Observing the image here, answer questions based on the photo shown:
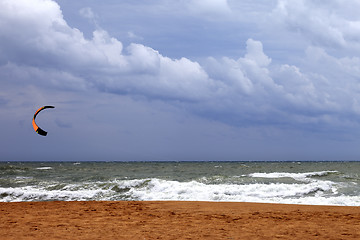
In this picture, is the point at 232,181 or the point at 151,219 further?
the point at 232,181

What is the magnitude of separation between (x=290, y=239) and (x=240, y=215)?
338cm

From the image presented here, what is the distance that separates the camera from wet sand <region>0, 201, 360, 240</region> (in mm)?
8773

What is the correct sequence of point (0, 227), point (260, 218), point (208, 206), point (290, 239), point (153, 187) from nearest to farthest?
point (290, 239), point (0, 227), point (260, 218), point (208, 206), point (153, 187)

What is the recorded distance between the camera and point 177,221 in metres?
10.6

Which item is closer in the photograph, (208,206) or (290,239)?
(290,239)

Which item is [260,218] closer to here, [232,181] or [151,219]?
[151,219]

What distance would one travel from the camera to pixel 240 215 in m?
11.6

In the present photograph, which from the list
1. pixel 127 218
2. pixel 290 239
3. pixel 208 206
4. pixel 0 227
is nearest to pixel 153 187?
pixel 208 206

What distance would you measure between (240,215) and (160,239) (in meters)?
4.00

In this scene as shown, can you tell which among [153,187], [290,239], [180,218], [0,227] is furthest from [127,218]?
[153,187]

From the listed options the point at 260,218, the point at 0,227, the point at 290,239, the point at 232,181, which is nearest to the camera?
the point at 290,239

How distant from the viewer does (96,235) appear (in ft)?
28.5

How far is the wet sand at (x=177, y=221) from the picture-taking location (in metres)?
8.77

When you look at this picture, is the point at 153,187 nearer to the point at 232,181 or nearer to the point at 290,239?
the point at 232,181
